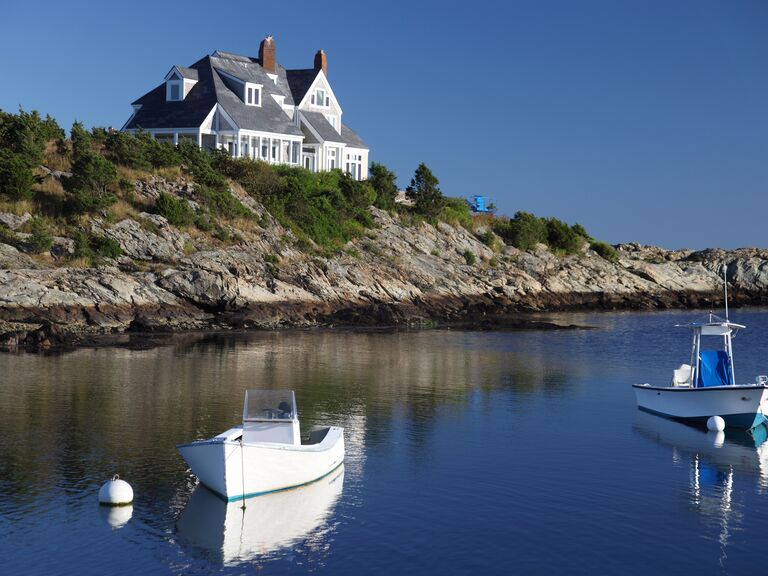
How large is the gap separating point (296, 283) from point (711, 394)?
1473 inches

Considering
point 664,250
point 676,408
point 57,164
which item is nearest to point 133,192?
point 57,164

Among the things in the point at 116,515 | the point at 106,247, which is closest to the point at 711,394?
the point at 116,515

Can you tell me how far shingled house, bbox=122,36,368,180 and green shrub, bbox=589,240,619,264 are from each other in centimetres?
2452

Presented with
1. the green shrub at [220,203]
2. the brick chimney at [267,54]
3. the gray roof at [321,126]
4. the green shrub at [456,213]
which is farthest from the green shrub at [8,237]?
the green shrub at [456,213]

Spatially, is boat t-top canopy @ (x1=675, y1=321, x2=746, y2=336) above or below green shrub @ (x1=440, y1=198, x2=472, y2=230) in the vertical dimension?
below

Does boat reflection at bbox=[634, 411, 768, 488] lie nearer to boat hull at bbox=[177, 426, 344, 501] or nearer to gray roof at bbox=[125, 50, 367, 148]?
boat hull at bbox=[177, 426, 344, 501]

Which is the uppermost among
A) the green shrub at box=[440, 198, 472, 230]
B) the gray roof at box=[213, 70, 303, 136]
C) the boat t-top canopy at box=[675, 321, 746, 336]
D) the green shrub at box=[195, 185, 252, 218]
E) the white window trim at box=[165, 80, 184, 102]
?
the white window trim at box=[165, 80, 184, 102]

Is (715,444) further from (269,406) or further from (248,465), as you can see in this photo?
(248,465)

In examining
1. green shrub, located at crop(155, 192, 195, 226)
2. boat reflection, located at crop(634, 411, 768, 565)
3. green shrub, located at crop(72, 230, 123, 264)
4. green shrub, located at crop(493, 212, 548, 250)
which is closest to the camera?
boat reflection, located at crop(634, 411, 768, 565)

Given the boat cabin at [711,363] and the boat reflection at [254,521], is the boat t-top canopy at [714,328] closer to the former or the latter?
the boat cabin at [711,363]

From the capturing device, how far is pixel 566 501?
21.3 metres

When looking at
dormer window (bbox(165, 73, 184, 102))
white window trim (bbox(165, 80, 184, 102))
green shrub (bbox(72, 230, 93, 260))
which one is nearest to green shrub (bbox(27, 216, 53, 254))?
green shrub (bbox(72, 230, 93, 260))

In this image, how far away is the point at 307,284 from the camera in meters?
64.8

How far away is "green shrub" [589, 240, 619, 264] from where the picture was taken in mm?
94719
